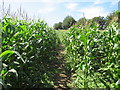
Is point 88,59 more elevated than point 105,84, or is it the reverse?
point 88,59

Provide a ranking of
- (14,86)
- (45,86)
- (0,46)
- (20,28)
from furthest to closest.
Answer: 1. (20,28)
2. (45,86)
3. (14,86)
4. (0,46)

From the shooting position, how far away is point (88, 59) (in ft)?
9.50

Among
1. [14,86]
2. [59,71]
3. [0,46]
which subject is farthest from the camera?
[59,71]

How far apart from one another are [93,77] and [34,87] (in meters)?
1.50

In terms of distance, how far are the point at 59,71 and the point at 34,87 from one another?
1.42 meters

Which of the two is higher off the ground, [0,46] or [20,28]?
[20,28]

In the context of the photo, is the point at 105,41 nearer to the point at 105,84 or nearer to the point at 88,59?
the point at 88,59

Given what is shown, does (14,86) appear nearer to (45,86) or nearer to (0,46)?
(45,86)

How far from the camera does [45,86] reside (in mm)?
2629

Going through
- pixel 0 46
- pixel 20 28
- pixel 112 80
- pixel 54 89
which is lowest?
pixel 54 89

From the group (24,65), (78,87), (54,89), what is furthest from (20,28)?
(78,87)

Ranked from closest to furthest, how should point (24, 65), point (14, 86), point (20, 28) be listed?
point (14, 86) < point (24, 65) < point (20, 28)

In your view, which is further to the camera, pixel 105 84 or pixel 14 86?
pixel 105 84

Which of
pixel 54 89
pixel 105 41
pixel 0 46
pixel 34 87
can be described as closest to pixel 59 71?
pixel 54 89
